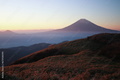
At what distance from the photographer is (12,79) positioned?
1130 centimetres

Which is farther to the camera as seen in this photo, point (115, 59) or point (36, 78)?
point (115, 59)

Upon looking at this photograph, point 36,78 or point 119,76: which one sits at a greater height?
point 119,76

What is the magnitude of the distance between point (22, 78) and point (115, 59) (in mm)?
15467

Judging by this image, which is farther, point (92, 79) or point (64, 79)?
point (64, 79)

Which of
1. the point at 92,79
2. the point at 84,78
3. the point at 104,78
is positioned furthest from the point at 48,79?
the point at 104,78

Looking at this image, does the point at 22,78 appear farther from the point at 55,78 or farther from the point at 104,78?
the point at 104,78

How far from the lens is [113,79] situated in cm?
916

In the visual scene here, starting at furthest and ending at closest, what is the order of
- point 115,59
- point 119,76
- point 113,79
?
point 115,59, point 119,76, point 113,79

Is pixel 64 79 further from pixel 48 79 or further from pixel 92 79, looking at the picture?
pixel 92 79

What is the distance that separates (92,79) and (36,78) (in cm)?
591

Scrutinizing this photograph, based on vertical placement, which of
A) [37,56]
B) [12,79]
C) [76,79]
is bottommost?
[37,56]

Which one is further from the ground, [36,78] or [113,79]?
[113,79]

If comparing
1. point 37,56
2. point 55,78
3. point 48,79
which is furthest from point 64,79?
point 37,56

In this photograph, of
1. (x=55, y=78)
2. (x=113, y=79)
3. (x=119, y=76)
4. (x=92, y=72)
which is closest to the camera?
(x=113, y=79)
